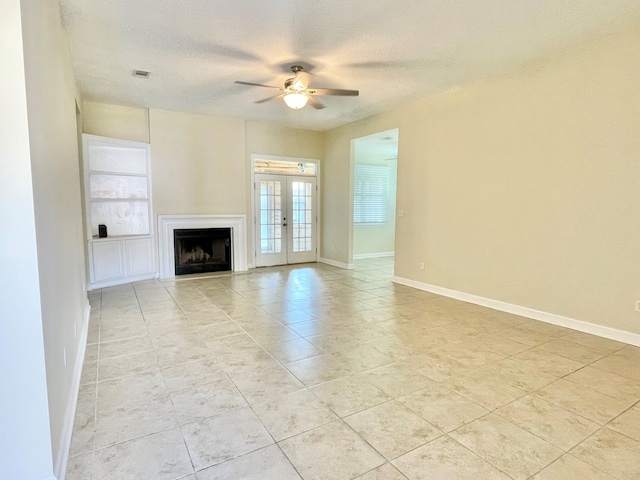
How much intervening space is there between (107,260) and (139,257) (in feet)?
1.72

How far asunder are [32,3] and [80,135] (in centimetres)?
405

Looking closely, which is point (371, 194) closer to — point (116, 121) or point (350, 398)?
point (116, 121)

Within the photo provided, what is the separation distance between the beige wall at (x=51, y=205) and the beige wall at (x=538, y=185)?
4574mm

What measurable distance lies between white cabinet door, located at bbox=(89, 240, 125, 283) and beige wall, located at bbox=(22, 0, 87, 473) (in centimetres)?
308

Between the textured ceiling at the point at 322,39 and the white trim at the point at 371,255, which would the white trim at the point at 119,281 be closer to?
the textured ceiling at the point at 322,39

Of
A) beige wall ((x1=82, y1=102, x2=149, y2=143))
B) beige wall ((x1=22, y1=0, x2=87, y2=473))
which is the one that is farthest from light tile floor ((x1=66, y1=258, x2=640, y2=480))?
beige wall ((x1=82, y1=102, x2=149, y2=143))

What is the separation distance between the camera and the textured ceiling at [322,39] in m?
2.97

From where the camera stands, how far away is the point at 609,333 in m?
3.56

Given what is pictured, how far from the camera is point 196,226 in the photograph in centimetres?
664

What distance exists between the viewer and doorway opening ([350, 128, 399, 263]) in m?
8.77

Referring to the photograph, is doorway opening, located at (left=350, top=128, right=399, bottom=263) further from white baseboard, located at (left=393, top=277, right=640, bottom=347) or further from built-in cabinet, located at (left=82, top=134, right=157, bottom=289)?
built-in cabinet, located at (left=82, top=134, right=157, bottom=289)

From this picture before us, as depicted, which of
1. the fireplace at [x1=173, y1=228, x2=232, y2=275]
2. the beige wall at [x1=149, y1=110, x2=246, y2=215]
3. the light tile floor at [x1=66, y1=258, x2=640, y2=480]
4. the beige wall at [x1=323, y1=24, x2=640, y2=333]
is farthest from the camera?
the fireplace at [x1=173, y1=228, x2=232, y2=275]

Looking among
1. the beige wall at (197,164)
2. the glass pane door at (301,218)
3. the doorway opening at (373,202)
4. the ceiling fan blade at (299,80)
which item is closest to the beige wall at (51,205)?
the ceiling fan blade at (299,80)

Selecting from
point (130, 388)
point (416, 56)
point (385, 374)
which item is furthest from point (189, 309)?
point (416, 56)
